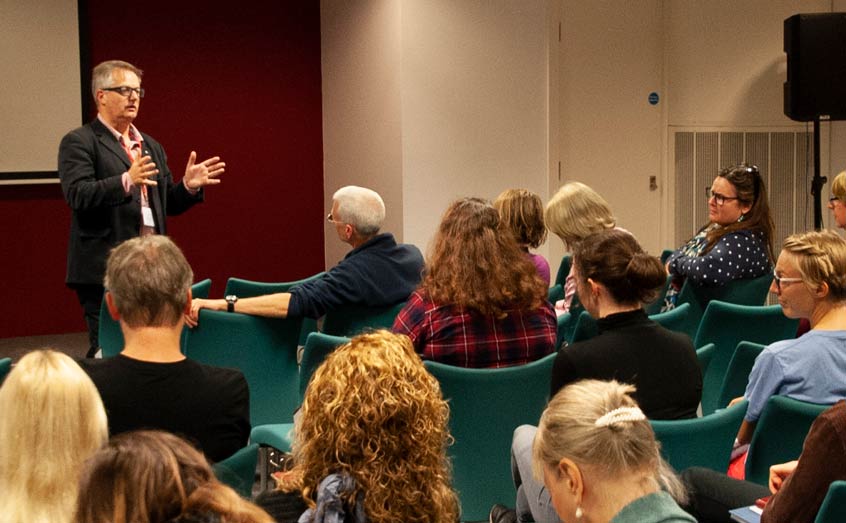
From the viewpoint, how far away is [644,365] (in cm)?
290

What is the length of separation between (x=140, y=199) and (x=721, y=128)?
4995 millimetres

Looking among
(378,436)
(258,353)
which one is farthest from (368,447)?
(258,353)

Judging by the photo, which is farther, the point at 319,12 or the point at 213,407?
the point at 319,12

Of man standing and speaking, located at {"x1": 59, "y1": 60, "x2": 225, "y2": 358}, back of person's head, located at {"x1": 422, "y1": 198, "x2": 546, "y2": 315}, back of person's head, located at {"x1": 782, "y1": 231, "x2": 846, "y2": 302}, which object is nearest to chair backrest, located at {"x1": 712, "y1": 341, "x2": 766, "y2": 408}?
back of person's head, located at {"x1": 782, "y1": 231, "x2": 846, "y2": 302}

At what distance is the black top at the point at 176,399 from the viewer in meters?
2.48

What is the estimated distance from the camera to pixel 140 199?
16.1 feet

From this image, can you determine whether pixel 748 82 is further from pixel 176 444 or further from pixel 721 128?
pixel 176 444

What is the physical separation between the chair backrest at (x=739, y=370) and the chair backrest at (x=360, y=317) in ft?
3.98

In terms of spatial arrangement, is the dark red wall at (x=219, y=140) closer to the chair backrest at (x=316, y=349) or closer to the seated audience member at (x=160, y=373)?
the chair backrest at (x=316, y=349)

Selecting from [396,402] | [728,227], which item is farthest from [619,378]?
[728,227]

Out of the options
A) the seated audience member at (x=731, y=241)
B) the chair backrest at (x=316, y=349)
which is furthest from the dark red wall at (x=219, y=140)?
the chair backrest at (x=316, y=349)

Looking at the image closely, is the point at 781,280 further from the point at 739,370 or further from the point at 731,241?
the point at 731,241

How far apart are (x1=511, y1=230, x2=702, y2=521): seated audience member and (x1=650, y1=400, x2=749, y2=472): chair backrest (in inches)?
9.9

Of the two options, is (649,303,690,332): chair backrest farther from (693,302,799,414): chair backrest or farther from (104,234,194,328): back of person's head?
(104,234,194,328): back of person's head
